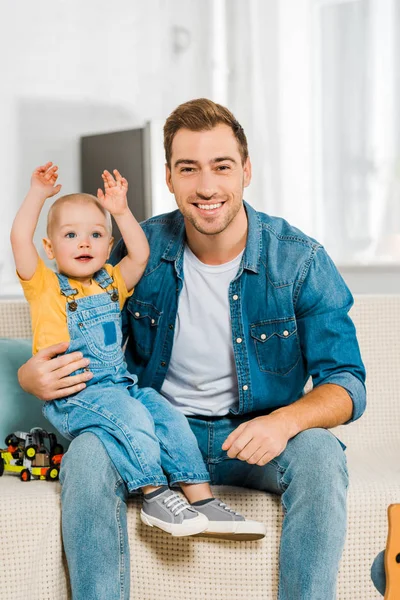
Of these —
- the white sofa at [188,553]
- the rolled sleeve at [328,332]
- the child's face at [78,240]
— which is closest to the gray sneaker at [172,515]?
the white sofa at [188,553]

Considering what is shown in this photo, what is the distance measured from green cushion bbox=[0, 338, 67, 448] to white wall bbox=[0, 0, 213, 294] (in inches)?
83.2

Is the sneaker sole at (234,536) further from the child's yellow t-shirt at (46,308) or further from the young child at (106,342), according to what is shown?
the child's yellow t-shirt at (46,308)

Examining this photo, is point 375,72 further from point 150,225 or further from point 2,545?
point 2,545

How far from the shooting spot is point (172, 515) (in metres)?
1.61

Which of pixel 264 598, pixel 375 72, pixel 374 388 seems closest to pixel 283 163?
pixel 375 72

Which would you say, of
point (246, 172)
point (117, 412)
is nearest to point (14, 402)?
point (117, 412)

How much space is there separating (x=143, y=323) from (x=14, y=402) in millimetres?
A: 410

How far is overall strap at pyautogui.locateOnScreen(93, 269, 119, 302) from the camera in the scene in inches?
76.3

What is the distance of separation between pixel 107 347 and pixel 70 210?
32 cm

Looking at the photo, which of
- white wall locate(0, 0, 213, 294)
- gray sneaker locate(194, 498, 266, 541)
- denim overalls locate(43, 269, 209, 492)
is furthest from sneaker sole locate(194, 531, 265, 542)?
white wall locate(0, 0, 213, 294)

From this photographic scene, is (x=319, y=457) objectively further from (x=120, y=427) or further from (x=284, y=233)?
(x=284, y=233)

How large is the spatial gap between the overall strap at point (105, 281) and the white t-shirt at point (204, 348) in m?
0.17

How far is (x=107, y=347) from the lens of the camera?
6.17 feet

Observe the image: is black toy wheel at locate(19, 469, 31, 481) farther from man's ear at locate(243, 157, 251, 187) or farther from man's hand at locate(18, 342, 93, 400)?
man's ear at locate(243, 157, 251, 187)
